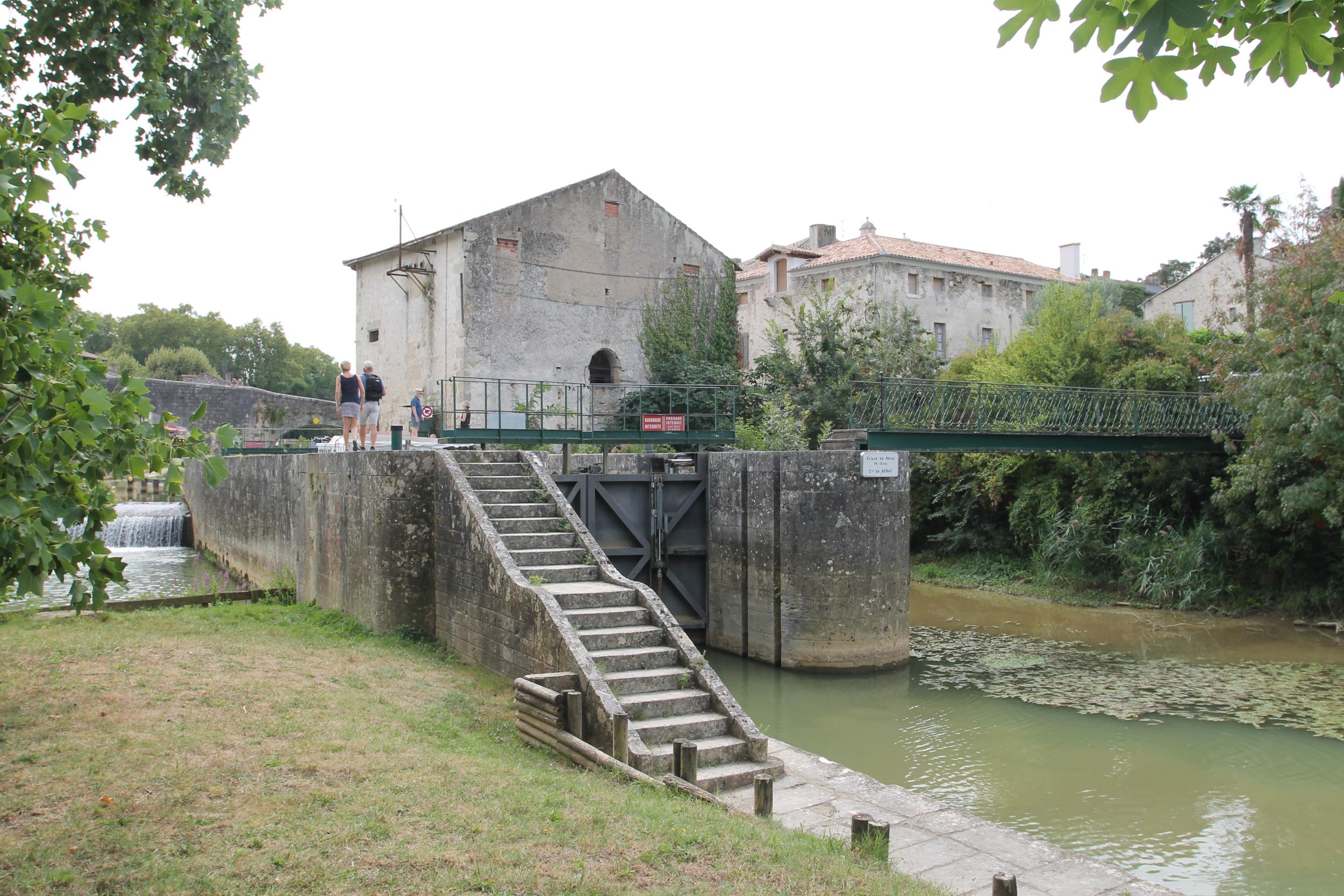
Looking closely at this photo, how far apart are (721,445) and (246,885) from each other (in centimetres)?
1537

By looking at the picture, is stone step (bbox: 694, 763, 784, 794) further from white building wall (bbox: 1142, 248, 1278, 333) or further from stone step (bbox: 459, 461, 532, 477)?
white building wall (bbox: 1142, 248, 1278, 333)

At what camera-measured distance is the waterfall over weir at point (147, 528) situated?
27172 millimetres

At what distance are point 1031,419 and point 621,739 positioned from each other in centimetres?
1362

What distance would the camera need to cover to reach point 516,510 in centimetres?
1080

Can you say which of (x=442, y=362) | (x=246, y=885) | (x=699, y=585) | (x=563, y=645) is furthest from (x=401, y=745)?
(x=442, y=362)

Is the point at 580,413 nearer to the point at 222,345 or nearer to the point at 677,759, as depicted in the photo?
the point at 677,759

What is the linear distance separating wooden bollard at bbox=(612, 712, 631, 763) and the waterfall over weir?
2407 cm

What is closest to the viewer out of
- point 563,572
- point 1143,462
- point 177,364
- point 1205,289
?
point 563,572

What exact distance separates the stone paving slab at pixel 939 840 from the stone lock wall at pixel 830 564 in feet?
20.9

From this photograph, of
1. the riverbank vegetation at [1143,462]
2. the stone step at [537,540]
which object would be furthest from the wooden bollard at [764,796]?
the riverbank vegetation at [1143,462]

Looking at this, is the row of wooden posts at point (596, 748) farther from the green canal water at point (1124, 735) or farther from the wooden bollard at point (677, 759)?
the green canal water at point (1124, 735)

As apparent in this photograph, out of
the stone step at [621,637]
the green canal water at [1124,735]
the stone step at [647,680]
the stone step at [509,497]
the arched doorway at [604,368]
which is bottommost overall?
the green canal water at [1124,735]

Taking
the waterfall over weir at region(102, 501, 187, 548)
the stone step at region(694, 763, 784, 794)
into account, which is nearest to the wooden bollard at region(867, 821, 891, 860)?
the stone step at region(694, 763, 784, 794)

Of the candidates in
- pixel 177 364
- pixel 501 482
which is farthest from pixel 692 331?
pixel 177 364
